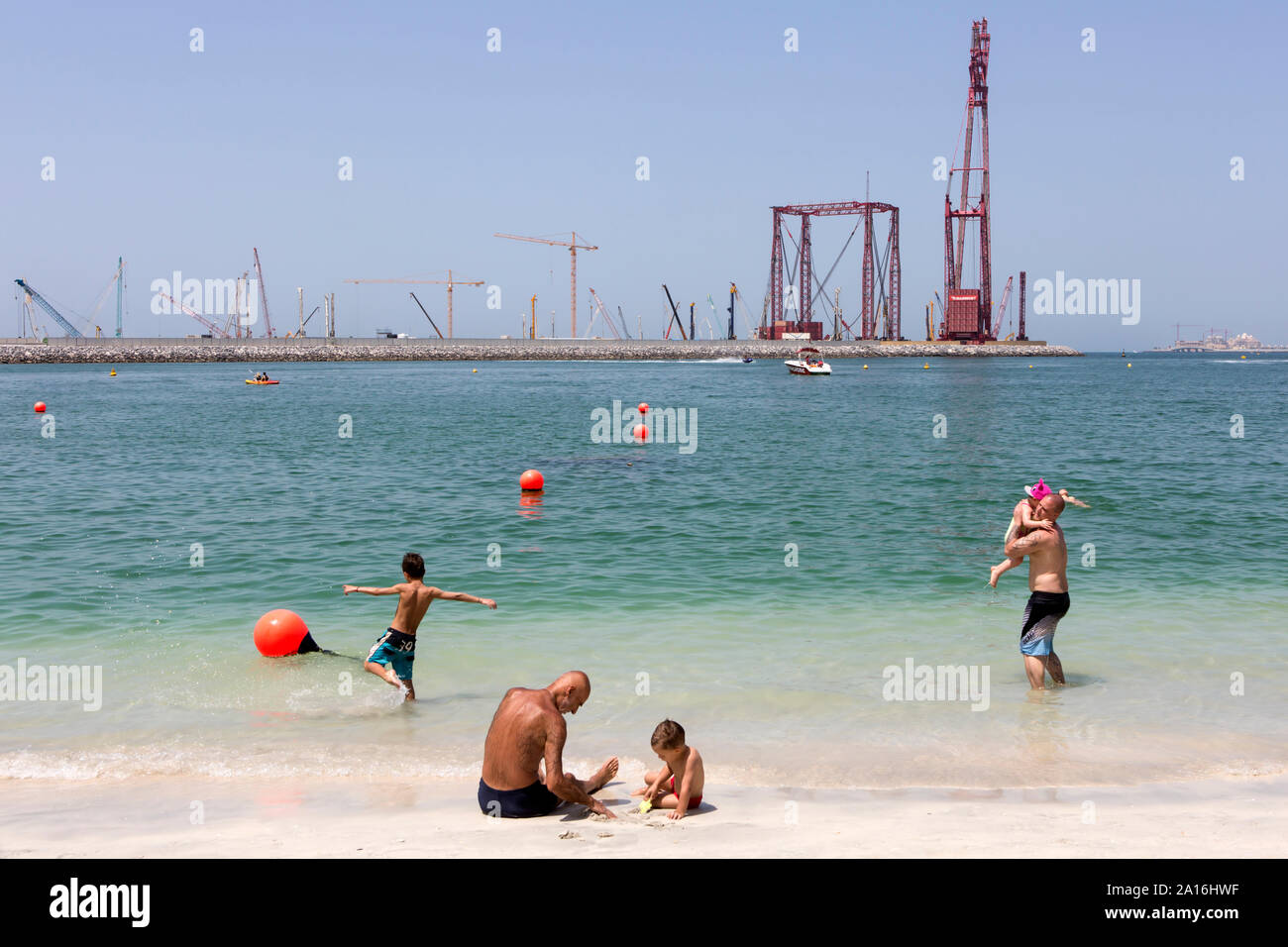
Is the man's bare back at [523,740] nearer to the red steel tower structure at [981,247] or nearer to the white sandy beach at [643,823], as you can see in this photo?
the white sandy beach at [643,823]

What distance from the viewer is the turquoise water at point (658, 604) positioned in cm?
855

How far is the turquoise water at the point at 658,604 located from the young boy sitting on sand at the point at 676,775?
1.24 meters

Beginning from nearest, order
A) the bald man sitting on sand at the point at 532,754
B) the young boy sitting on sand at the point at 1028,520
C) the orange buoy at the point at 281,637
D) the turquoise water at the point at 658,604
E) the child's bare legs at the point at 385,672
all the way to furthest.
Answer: the bald man sitting on sand at the point at 532,754 → the turquoise water at the point at 658,604 → the young boy sitting on sand at the point at 1028,520 → the child's bare legs at the point at 385,672 → the orange buoy at the point at 281,637

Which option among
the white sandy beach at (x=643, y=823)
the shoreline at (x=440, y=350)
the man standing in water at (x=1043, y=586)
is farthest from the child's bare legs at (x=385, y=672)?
the shoreline at (x=440, y=350)

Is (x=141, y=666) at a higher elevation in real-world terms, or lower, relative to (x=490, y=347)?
lower

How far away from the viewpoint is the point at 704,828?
20.4 ft

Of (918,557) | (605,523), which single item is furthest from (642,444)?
(918,557)

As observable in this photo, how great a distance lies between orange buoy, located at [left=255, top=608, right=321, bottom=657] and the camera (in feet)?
36.0

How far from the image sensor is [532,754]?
6.58 meters

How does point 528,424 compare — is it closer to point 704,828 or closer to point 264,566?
point 264,566

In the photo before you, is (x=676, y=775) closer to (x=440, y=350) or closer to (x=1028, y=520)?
(x=1028, y=520)

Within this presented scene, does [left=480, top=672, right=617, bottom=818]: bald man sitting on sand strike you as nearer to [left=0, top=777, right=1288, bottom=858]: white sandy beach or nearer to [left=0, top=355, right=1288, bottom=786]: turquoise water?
[left=0, top=777, right=1288, bottom=858]: white sandy beach

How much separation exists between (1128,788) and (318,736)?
Result: 6.61 m

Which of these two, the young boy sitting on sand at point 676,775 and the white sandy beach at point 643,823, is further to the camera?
the young boy sitting on sand at point 676,775
